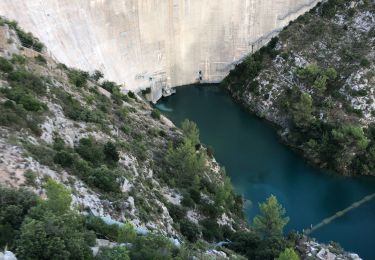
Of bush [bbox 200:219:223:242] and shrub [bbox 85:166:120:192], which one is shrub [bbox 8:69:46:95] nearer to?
shrub [bbox 85:166:120:192]

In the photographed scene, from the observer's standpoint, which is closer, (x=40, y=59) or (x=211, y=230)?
(x=211, y=230)

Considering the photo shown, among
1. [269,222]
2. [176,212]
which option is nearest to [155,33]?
[269,222]

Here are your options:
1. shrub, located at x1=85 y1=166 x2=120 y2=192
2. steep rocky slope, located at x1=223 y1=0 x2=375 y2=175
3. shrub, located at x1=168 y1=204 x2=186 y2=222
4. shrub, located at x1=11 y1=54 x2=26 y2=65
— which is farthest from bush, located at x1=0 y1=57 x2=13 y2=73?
steep rocky slope, located at x1=223 y1=0 x2=375 y2=175

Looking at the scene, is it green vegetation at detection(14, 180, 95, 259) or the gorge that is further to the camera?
the gorge

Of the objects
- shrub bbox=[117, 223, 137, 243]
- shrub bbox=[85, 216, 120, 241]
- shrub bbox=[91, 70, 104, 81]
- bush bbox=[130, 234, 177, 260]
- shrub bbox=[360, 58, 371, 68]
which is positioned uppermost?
shrub bbox=[360, 58, 371, 68]

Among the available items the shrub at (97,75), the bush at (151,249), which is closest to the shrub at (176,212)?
the bush at (151,249)

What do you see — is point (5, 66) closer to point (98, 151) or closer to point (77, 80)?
point (77, 80)

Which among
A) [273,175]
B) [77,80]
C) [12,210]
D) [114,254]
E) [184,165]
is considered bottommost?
[114,254]

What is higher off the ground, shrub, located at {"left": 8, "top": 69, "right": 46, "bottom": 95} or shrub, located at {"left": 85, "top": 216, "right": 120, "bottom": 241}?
shrub, located at {"left": 8, "top": 69, "right": 46, "bottom": 95}
